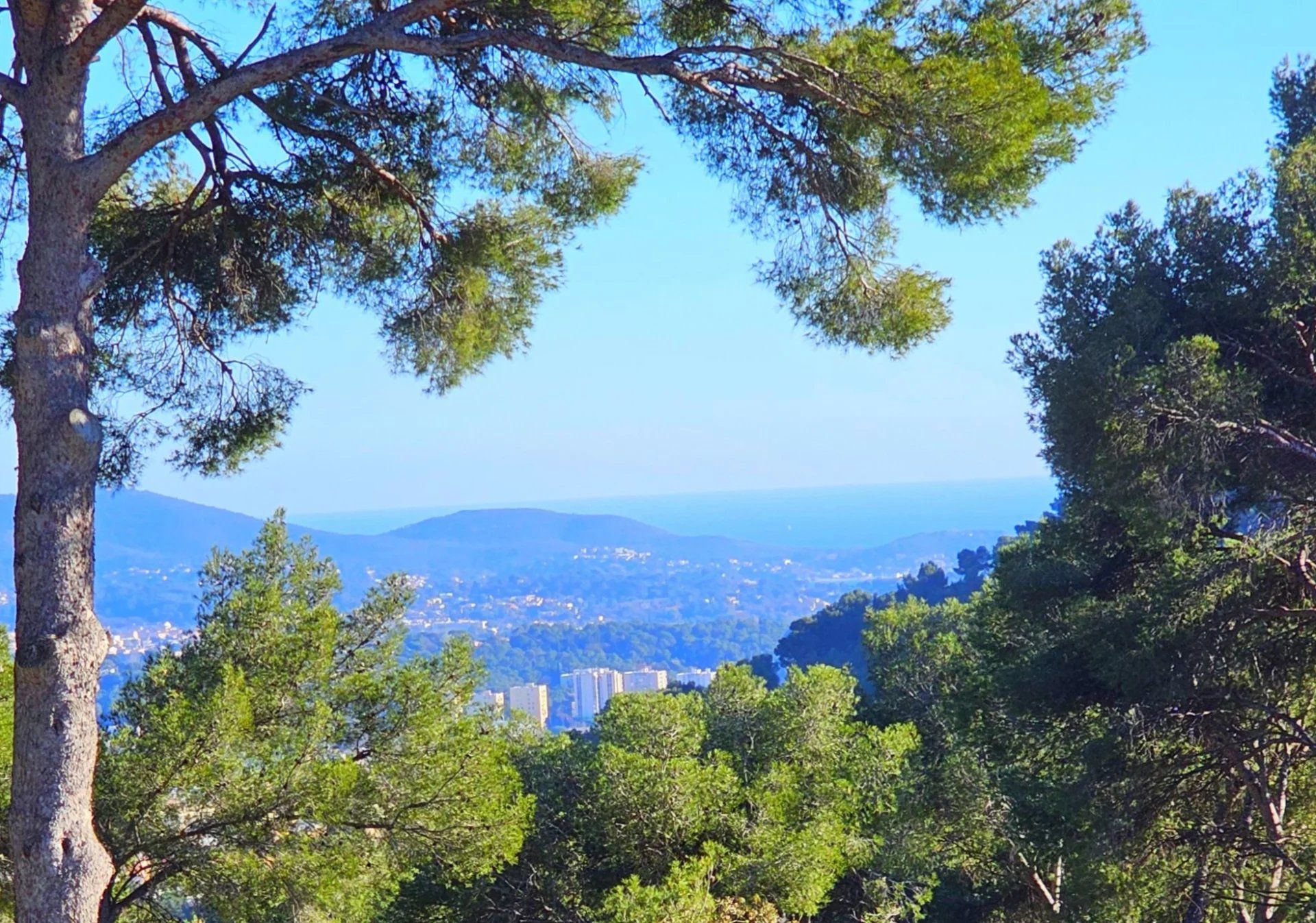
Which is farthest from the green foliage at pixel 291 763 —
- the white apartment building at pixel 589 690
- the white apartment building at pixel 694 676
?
the white apartment building at pixel 694 676

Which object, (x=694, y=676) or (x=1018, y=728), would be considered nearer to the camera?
(x=1018, y=728)

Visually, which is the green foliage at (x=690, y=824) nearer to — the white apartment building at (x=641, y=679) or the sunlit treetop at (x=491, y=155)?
the sunlit treetop at (x=491, y=155)

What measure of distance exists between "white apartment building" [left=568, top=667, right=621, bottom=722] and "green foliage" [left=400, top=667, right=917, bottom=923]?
70022mm

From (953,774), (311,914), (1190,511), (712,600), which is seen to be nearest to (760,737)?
(953,774)

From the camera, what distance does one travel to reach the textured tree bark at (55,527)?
3.95 metres

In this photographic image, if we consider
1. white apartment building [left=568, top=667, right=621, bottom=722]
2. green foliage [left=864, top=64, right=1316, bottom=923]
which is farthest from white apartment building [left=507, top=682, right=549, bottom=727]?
green foliage [left=864, top=64, right=1316, bottom=923]

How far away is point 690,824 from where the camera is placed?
9016mm

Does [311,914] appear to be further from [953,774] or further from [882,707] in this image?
[882,707]

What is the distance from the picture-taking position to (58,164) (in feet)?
14.0

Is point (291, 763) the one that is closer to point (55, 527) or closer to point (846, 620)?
point (55, 527)

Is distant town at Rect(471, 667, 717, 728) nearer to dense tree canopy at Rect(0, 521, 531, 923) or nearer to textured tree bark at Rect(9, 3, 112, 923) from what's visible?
dense tree canopy at Rect(0, 521, 531, 923)

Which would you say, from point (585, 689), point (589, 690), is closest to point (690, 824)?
point (589, 690)

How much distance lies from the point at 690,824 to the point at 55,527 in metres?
5.98

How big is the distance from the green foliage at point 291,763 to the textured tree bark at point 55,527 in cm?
213
